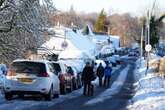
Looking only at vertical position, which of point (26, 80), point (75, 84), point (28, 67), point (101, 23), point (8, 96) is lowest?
point (75, 84)

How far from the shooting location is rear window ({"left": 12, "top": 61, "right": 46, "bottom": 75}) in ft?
80.4

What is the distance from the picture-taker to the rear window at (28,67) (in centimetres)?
2450

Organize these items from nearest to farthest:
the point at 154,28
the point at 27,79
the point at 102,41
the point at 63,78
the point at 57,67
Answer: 1. the point at 27,79
2. the point at 63,78
3. the point at 57,67
4. the point at 154,28
5. the point at 102,41

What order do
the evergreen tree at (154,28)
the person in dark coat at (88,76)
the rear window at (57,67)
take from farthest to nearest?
the evergreen tree at (154,28) < the rear window at (57,67) < the person in dark coat at (88,76)

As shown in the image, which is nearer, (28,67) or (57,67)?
(28,67)

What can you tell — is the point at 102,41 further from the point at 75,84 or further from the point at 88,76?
the point at 88,76

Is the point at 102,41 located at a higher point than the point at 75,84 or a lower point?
higher

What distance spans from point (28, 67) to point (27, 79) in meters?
0.57

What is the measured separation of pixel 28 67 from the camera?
80.7 feet

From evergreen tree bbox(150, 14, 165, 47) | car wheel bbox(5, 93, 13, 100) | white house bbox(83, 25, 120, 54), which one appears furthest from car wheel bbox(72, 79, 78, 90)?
white house bbox(83, 25, 120, 54)

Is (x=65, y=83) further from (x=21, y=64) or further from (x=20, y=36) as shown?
(x=21, y=64)

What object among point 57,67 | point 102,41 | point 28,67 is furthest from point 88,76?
point 102,41

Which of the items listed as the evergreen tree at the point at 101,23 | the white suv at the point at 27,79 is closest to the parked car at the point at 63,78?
the white suv at the point at 27,79

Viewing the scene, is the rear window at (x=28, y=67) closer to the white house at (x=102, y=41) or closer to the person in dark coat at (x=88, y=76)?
the person in dark coat at (x=88, y=76)
